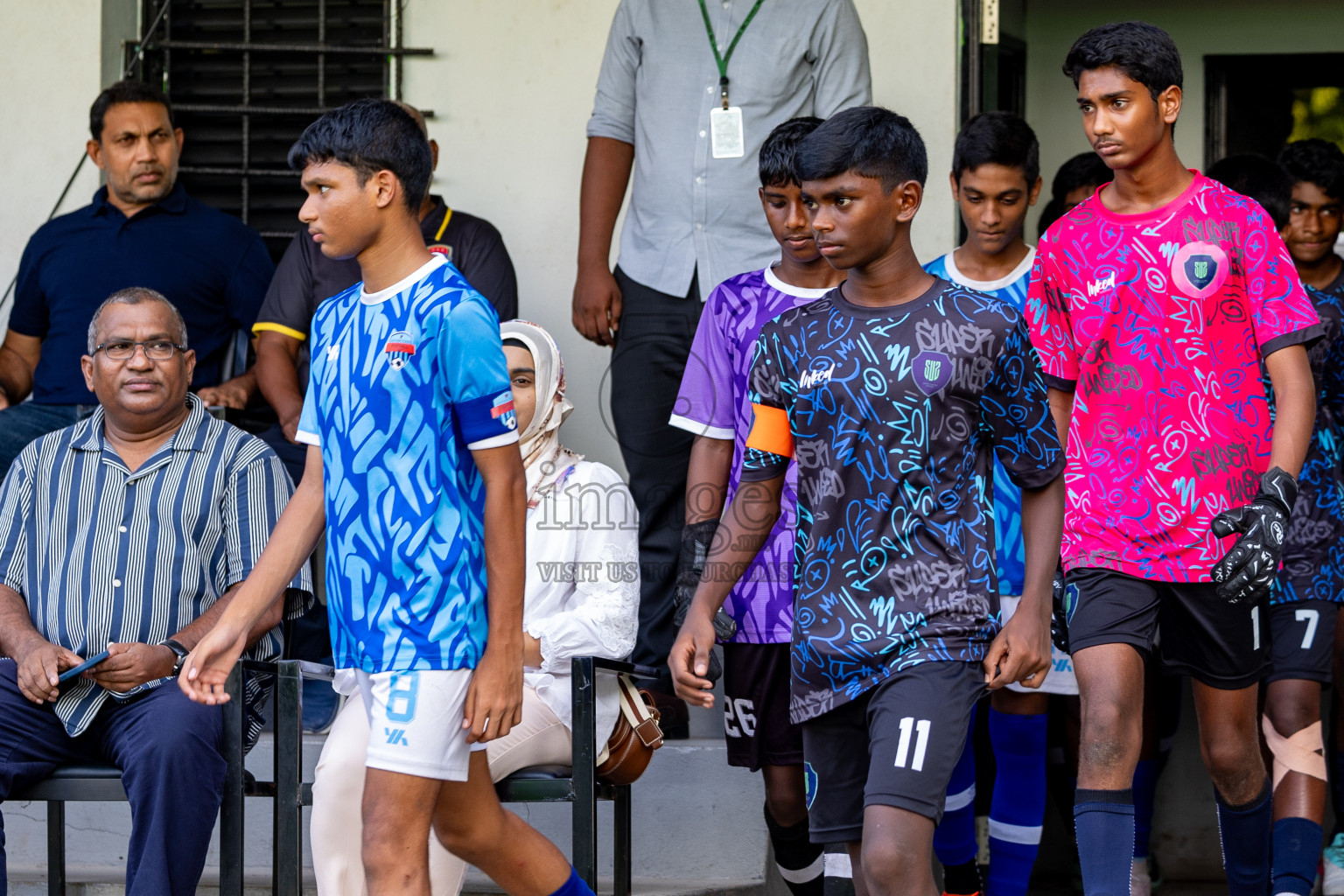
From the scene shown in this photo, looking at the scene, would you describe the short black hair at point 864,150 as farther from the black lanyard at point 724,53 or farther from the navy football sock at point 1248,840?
the black lanyard at point 724,53

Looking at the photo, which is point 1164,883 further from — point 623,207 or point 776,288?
point 623,207

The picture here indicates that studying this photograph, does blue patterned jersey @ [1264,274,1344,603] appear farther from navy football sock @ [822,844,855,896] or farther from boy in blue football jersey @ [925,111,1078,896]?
navy football sock @ [822,844,855,896]

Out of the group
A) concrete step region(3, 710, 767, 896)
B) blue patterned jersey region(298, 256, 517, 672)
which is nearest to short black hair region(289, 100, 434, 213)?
blue patterned jersey region(298, 256, 517, 672)

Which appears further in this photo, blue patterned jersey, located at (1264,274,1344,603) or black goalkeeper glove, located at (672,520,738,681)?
blue patterned jersey, located at (1264,274,1344,603)

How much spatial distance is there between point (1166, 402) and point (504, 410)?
143 centimetres

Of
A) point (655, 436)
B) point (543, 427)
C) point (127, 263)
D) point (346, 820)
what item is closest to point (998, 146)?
point (655, 436)

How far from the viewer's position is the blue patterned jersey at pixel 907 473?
263cm

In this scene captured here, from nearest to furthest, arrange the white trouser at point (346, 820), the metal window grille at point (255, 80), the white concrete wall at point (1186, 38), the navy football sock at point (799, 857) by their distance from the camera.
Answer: the white trouser at point (346, 820), the navy football sock at point (799, 857), the metal window grille at point (255, 80), the white concrete wall at point (1186, 38)

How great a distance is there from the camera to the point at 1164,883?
475 cm

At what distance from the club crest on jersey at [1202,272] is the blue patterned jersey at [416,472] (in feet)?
4.82

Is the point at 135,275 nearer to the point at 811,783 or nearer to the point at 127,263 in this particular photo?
the point at 127,263

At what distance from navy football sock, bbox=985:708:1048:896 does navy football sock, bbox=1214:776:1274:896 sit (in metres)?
0.46

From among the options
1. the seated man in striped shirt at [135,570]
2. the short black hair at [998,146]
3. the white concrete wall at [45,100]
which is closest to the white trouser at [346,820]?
the seated man in striped shirt at [135,570]

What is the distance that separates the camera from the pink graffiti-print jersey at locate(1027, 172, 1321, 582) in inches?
123
